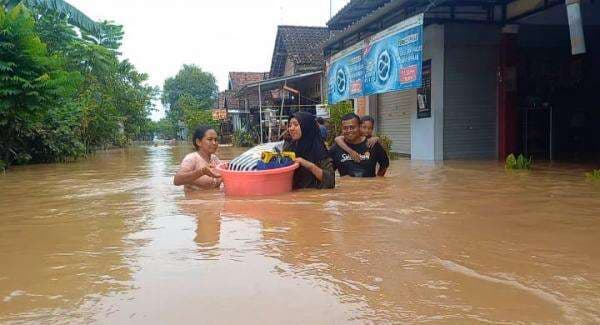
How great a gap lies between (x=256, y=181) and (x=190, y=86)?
45.0m

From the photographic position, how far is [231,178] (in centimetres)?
595

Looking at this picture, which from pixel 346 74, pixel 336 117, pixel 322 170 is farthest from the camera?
pixel 346 74

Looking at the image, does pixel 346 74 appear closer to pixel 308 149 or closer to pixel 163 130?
pixel 308 149

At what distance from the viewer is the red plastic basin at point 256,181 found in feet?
19.3

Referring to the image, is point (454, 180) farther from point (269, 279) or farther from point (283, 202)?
point (269, 279)

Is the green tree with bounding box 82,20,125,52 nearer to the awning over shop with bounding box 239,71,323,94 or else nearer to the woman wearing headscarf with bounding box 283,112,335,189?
the awning over shop with bounding box 239,71,323,94

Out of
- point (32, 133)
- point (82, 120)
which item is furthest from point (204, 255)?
point (82, 120)

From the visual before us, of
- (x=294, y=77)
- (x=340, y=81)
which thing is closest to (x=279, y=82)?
(x=294, y=77)

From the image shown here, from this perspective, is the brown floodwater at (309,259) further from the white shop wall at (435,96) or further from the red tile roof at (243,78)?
the red tile roof at (243,78)

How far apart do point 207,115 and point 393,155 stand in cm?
2162

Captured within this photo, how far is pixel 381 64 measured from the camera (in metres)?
12.3

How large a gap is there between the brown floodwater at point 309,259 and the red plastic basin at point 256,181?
226mm

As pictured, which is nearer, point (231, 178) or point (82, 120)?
point (231, 178)

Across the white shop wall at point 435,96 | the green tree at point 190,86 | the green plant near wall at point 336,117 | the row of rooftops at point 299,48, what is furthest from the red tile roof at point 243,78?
the white shop wall at point 435,96
